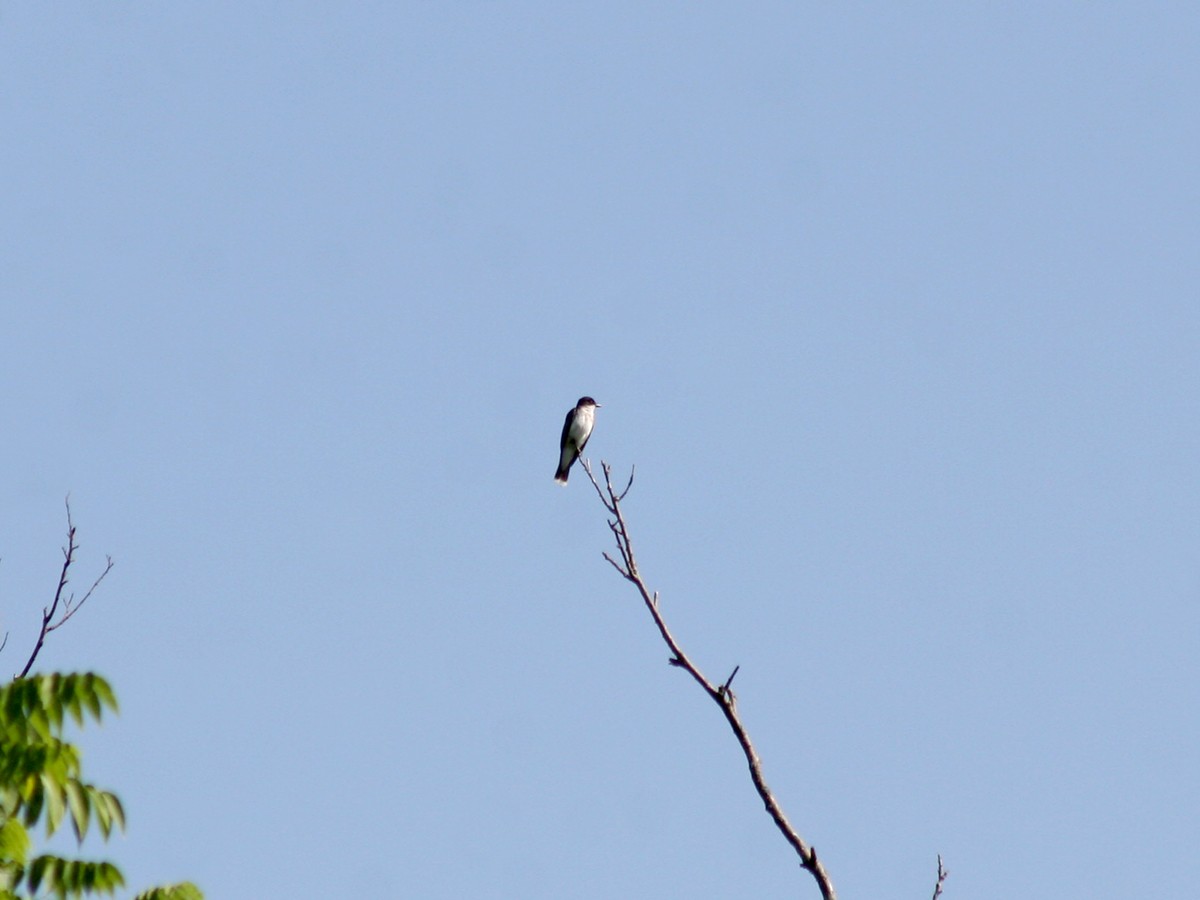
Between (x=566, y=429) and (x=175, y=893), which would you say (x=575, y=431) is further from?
(x=175, y=893)

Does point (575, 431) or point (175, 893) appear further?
point (575, 431)

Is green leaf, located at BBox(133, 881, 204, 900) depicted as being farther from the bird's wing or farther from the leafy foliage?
the bird's wing

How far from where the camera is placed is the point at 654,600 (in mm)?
7703

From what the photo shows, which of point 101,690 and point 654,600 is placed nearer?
point 101,690

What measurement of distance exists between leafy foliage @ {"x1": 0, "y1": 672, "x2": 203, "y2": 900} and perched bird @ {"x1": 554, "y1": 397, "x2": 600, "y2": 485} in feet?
58.2

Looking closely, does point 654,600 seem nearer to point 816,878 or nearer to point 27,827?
point 816,878

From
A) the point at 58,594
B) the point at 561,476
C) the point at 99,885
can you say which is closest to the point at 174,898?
the point at 99,885

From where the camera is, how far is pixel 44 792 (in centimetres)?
537

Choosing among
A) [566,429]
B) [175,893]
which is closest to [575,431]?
[566,429]

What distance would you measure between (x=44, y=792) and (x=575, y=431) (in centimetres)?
1833

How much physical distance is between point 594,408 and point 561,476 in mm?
983

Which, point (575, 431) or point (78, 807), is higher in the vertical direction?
point (575, 431)

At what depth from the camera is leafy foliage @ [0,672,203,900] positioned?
5352 millimetres

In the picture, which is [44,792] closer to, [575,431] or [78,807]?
[78,807]
